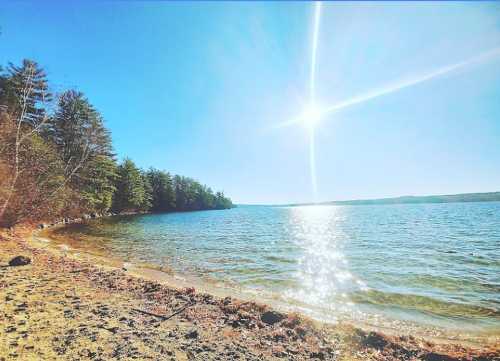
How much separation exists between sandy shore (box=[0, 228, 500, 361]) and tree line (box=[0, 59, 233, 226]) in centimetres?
1120

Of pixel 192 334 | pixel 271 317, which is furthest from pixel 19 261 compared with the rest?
pixel 271 317

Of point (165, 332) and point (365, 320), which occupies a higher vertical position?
point (165, 332)

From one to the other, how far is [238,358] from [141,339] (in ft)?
6.35

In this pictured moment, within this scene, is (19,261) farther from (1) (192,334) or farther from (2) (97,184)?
(2) (97,184)

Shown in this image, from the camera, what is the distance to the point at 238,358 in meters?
4.63

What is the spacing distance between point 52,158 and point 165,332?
75.5 feet

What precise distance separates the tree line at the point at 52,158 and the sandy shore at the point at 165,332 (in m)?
11.2

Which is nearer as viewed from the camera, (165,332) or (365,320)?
(165,332)

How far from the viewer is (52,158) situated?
21.9 meters

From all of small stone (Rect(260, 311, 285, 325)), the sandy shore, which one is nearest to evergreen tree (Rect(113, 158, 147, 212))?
the sandy shore

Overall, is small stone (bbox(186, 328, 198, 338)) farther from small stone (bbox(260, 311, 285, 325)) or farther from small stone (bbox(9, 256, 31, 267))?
small stone (bbox(9, 256, 31, 267))

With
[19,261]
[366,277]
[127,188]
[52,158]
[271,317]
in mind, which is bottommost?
[366,277]

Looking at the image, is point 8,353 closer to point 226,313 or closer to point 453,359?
point 226,313

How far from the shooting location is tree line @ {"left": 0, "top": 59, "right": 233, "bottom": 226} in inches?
642
